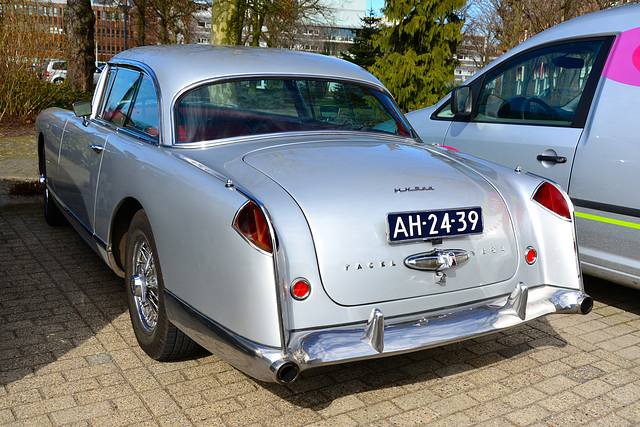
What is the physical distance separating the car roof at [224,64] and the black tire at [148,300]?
2.78 feet

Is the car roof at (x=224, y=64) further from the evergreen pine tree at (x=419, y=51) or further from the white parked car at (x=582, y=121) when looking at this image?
the evergreen pine tree at (x=419, y=51)

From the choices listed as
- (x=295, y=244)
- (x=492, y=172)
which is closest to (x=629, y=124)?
(x=492, y=172)

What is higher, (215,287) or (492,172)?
(492,172)

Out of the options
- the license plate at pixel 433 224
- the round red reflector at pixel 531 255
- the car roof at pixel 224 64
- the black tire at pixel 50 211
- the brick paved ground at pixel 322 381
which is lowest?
the brick paved ground at pixel 322 381

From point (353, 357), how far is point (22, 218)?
5138 millimetres

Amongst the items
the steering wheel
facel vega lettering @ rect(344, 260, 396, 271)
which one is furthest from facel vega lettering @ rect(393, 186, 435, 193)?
the steering wheel

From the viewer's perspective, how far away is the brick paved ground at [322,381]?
2.98 meters

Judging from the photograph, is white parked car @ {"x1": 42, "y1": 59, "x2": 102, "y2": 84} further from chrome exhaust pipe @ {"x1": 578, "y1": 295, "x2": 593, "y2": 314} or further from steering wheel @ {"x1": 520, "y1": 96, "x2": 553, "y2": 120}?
chrome exhaust pipe @ {"x1": 578, "y1": 295, "x2": 593, "y2": 314}

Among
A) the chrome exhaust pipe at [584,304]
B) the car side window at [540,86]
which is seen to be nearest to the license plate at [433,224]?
the chrome exhaust pipe at [584,304]

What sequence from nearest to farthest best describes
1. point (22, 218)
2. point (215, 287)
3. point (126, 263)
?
1. point (215, 287)
2. point (126, 263)
3. point (22, 218)

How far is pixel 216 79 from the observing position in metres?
3.78

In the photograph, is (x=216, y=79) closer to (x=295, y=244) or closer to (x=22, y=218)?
(x=295, y=244)

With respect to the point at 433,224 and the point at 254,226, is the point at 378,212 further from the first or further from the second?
the point at 254,226

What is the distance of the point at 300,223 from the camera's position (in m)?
2.70
